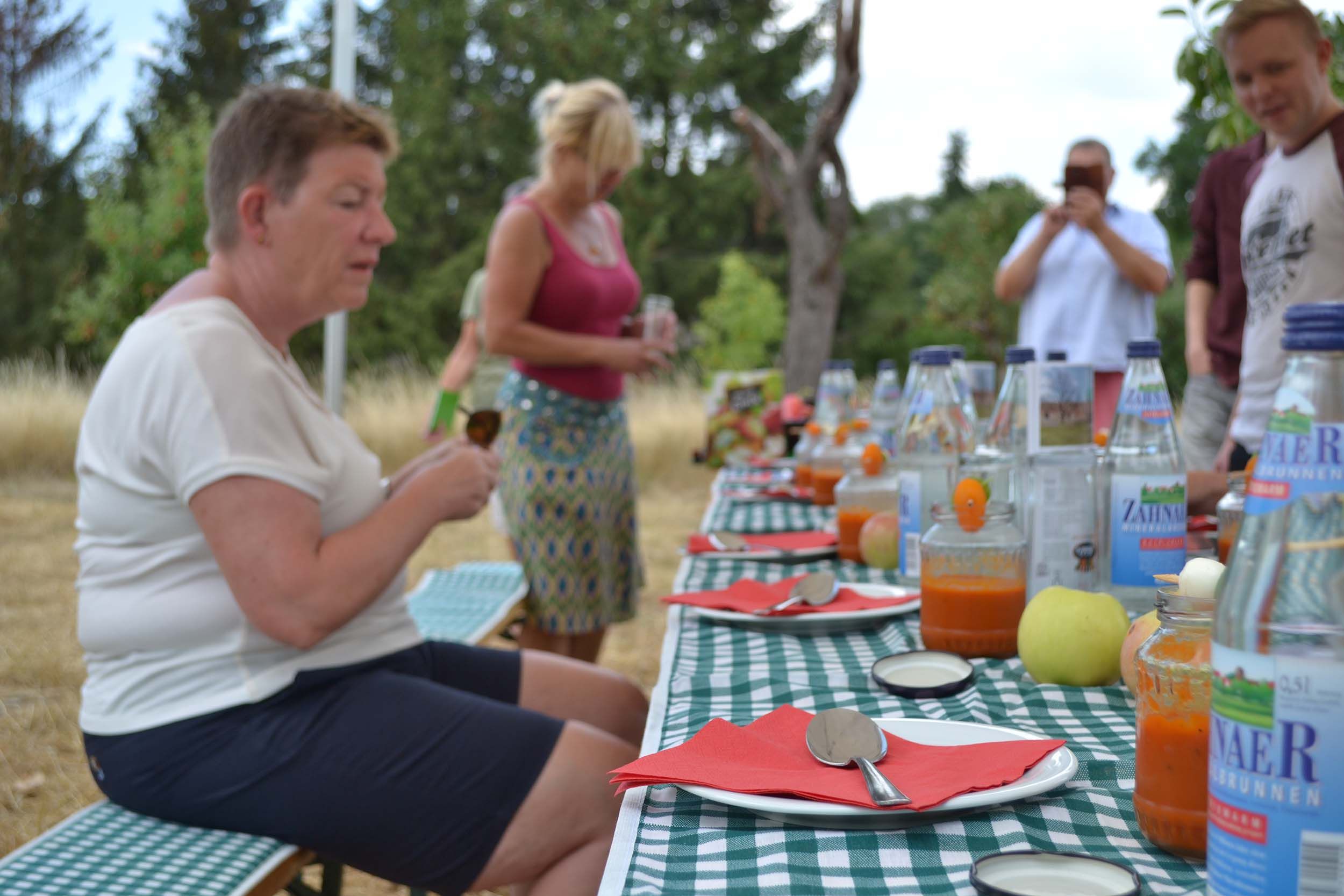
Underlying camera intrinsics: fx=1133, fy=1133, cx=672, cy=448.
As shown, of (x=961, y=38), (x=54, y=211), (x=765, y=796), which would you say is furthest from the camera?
(x=54, y=211)

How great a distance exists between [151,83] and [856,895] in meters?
27.7

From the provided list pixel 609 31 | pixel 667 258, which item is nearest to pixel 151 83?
pixel 609 31

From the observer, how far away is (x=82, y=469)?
1596 millimetres

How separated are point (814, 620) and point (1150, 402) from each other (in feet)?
1.71

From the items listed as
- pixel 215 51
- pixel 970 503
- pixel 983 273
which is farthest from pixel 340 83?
pixel 215 51

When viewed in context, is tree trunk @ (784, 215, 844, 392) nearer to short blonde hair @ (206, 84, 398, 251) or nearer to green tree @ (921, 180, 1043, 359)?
green tree @ (921, 180, 1043, 359)

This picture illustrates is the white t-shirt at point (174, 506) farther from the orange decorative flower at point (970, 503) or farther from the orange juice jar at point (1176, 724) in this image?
the orange juice jar at point (1176, 724)

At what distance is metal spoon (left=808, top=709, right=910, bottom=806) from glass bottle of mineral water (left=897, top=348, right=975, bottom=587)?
0.74 m

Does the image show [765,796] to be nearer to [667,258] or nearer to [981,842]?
[981,842]

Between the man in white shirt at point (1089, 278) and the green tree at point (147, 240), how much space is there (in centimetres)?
1464

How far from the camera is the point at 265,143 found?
1642mm

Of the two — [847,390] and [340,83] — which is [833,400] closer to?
[847,390]

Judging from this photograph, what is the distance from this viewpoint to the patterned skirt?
285 cm

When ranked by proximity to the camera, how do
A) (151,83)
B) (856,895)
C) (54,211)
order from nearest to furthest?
(856,895) < (54,211) < (151,83)
